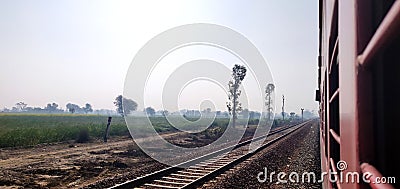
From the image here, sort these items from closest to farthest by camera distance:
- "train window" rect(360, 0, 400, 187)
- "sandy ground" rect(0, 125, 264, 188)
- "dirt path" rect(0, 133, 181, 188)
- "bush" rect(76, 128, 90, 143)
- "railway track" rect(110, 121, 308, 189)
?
1. "train window" rect(360, 0, 400, 187)
2. "railway track" rect(110, 121, 308, 189)
3. "sandy ground" rect(0, 125, 264, 188)
4. "dirt path" rect(0, 133, 181, 188)
5. "bush" rect(76, 128, 90, 143)

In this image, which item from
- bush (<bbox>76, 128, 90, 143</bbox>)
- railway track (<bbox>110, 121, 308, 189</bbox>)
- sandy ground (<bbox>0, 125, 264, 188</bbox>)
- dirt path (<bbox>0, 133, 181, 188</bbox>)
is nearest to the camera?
railway track (<bbox>110, 121, 308, 189</bbox>)

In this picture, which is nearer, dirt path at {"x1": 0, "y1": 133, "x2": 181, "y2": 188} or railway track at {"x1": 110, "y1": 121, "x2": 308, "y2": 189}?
railway track at {"x1": 110, "y1": 121, "x2": 308, "y2": 189}

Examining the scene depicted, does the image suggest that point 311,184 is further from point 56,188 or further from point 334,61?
point 334,61

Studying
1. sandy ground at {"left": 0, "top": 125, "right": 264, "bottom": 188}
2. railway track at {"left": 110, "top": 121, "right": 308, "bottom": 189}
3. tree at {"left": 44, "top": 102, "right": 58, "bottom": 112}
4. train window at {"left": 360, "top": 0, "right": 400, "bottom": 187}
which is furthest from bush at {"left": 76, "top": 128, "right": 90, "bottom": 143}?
tree at {"left": 44, "top": 102, "right": 58, "bottom": 112}

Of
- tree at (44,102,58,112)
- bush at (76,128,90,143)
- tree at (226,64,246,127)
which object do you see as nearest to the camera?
bush at (76,128,90,143)

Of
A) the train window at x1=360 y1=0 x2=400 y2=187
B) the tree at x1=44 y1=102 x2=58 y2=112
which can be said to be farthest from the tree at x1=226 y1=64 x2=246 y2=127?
the tree at x1=44 y1=102 x2=58 y2=112

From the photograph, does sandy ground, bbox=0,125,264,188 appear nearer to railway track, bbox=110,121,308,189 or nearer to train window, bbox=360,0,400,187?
railway track, bbox=110,121,308,189

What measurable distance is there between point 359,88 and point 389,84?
93mm

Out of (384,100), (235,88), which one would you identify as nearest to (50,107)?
(235,88)

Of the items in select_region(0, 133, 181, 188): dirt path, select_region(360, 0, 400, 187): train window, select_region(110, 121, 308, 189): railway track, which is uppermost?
select_region(360, 0, 400, 187): train window

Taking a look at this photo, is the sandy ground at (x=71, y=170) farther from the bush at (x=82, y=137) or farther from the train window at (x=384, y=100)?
the train window at (x=384, y=100)

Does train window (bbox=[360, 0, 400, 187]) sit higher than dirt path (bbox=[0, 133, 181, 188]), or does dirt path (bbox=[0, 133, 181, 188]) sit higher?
train window (bbox=[360, 0, 400, 187])

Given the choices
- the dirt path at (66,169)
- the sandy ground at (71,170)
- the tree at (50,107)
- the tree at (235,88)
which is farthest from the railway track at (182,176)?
the tree at (50,107)

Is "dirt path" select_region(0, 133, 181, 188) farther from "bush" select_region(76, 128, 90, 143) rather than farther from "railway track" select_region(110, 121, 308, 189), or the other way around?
"bush" select_region(76, 128, 90, 143)
